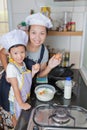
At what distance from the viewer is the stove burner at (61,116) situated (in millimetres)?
756

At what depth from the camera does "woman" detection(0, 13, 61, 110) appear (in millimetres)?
1019

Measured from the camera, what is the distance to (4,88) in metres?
1.02

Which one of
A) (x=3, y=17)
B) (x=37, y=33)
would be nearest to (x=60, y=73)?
(x=37, y=33)

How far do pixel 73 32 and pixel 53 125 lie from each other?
85 centimetres

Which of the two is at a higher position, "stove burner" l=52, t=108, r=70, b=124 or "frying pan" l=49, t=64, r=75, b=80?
"frying pan" l=49, t=64, r=75, b=80

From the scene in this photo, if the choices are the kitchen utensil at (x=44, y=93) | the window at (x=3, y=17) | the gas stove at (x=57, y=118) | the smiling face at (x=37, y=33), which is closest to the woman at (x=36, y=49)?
the smiling face at (x=37, y=33)

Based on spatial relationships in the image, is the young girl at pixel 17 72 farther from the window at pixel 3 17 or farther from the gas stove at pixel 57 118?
the window at pixel 3 17

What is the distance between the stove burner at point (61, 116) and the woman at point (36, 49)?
350mm

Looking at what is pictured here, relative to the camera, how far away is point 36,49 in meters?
1.16

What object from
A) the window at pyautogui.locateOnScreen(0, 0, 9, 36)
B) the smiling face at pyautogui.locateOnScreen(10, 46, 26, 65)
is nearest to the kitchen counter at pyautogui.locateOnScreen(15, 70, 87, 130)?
the smiling face at pyautogui.locateOnScreen(10, 46, 26, 65)

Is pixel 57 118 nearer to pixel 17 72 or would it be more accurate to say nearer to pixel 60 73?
pixel 17 72

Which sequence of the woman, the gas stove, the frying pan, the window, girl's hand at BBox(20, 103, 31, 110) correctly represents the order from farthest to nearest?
the window
the frying pan
the woman
girl's hand at BBox(20, 103, 31, 110)
the gas stove

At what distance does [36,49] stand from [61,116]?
1.77 ft

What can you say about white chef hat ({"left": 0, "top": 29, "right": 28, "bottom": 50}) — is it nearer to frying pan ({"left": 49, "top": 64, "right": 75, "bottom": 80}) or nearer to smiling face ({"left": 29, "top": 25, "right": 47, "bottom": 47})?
smiling face ({"left": 29, "top": 25, "right": 47, "bottom": 47})
